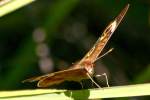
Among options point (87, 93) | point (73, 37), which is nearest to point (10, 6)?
point (87, 93)

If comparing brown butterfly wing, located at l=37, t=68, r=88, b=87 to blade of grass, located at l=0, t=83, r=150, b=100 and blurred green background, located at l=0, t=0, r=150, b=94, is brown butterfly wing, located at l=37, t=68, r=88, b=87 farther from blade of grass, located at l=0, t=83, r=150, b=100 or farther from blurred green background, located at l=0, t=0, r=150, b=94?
blurred green background, located at l=0, t=0, r=150, b=94

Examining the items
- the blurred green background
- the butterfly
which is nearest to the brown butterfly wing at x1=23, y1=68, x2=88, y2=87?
the butterfly

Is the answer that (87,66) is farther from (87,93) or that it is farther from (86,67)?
(87,93)

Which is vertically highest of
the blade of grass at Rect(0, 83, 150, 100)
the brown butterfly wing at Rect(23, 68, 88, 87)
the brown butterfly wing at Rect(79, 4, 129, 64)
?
the brown butterfly wing at Rect(79, 4, 129, 64)

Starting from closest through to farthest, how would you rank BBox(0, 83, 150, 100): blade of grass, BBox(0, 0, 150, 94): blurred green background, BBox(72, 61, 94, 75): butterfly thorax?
BBox(0, 83, 150, 100): blade of grass
BBox(72, 61, 94, 75): butterfly thorax
BBox(0, 0, 150, 94): blurred green background

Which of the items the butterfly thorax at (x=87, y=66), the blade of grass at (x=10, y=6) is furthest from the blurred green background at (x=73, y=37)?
the butterfly thorax at (x=87, y=66)

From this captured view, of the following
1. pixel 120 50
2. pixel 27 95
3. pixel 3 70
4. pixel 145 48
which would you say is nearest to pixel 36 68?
pixel 3 70

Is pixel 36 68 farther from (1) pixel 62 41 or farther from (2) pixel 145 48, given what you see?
(2) pixel 145 48
